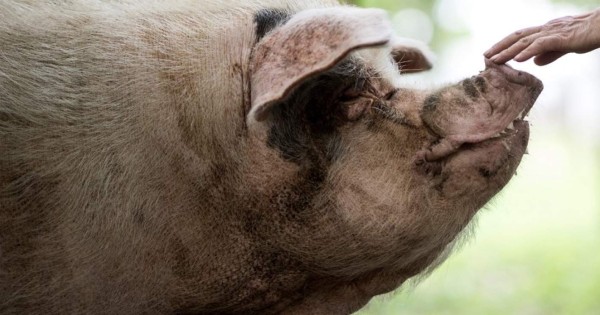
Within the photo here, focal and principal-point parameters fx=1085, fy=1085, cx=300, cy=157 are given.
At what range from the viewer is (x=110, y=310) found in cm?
368

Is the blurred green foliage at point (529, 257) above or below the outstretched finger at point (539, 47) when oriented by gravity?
below

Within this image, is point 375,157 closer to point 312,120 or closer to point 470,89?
point 312,120

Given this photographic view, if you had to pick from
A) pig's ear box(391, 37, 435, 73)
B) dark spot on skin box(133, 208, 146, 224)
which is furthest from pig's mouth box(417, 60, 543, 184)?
dark spot on skin box(133, 208, 146, 224)

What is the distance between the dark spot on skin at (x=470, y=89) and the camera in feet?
11.3

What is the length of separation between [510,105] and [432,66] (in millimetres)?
691

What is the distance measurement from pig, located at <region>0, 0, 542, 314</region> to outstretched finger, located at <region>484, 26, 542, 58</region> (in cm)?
7

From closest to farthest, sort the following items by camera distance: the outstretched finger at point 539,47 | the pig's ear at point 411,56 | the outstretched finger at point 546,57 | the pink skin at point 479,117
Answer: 1. the pink skin at point 479,117
2. the outstretched finger at point 539,47
3. the outstretched finger at point 546,57
4. the pig's ear at point 411,56

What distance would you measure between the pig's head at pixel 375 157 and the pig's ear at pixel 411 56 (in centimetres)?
46

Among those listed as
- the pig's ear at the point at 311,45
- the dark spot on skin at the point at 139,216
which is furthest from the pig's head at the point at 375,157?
the dark spot on skin at the point at 139,216

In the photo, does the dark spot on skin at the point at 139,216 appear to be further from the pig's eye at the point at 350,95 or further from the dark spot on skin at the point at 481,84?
the dark spot on skin at the point at 481,84

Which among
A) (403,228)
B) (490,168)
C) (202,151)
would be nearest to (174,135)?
(202,151)

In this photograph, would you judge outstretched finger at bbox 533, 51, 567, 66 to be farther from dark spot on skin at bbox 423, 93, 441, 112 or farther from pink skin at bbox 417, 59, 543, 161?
dark spot on skin at bbox 423, 93, 441, 112

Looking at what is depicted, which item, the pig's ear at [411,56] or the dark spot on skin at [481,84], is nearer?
the dark spot on skin at [481,84]

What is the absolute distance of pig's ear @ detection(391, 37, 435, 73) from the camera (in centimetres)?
400
